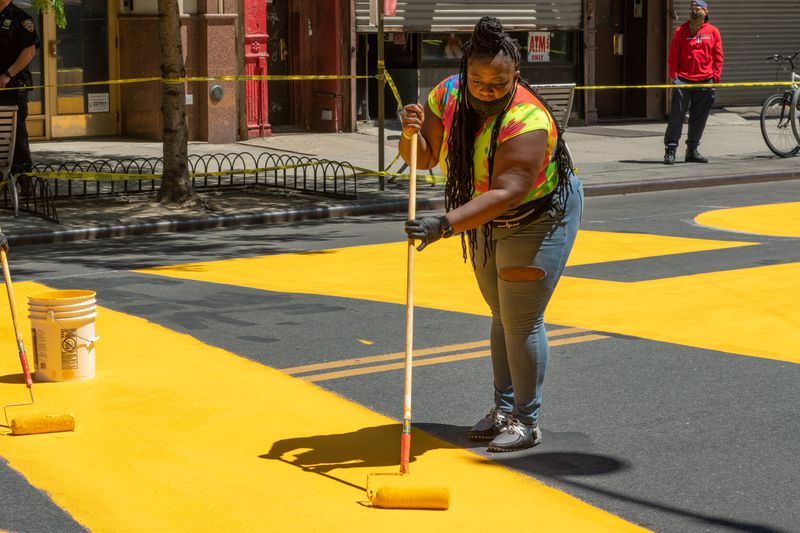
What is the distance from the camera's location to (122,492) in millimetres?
5844

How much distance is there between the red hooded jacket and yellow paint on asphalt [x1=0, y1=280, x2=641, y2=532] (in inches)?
481

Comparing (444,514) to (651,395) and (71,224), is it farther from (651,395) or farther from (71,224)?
(71,224)

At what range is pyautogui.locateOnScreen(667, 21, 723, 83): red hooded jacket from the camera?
18.9m

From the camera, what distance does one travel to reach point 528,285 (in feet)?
20.8

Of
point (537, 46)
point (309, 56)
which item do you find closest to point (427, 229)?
point (309, 56)

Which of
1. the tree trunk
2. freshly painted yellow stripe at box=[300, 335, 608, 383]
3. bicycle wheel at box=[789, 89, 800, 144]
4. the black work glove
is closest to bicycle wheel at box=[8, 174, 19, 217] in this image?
the tree trunk

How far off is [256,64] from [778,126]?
777 centimetres

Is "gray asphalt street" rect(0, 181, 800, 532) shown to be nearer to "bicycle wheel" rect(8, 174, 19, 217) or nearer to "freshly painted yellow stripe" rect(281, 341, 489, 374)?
"freshly painted yellow stripe" rect(281, 341, 489, 374)

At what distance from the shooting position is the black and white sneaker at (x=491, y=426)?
663cm

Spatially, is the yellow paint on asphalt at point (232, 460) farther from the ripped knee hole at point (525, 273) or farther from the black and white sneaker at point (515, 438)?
the ripped knee hole at point (525, 273)

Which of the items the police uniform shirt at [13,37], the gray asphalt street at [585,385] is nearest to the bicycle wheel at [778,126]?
the gray asphalt street at [585,385]

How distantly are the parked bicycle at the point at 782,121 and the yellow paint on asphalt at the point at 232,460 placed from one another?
13436mm

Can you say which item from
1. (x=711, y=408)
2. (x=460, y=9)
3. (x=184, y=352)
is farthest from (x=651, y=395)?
(x=460, y=9)

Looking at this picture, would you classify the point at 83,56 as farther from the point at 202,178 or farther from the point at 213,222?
the point at 213,222
